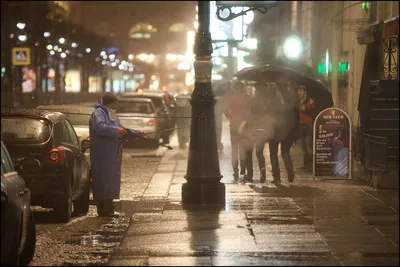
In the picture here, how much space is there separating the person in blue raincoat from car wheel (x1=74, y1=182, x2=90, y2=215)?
2.03 ft

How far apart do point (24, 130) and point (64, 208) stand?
1.11 metres

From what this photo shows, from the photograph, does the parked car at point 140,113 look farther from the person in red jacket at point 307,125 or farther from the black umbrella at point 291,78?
the black umbrella at point 291,78

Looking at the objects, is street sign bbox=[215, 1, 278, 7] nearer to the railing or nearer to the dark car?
the railing

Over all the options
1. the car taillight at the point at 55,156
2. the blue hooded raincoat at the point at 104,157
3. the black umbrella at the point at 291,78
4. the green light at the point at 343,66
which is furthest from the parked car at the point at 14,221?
the green light at the point at 343,66

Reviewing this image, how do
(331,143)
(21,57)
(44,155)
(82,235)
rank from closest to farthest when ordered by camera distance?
(82,235), (44,155), (331,143), (21,57)

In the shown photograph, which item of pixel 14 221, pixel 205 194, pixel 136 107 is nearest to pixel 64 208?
pixel 205 194

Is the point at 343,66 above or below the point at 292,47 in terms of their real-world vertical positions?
below

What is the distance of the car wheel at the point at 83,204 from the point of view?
13.3 meters

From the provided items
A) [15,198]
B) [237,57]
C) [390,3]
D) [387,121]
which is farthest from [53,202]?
[237,57]

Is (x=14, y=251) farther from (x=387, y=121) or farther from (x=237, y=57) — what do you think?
(x=237, y=57)

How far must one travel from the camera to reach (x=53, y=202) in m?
12.0

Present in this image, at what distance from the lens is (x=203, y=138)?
13.5 meters

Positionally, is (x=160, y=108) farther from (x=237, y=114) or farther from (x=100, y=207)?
(x=100, y=207)

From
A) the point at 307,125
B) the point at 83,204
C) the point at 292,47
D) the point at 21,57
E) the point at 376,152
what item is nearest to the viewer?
the point at 83,204
